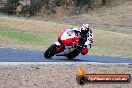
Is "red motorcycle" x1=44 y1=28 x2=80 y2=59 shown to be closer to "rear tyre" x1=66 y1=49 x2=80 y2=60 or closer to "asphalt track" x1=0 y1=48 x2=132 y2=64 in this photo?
"rear tyre" x1=66 y1=49 x2=80 y2=60

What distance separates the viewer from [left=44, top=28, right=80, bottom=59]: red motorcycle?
17511mm

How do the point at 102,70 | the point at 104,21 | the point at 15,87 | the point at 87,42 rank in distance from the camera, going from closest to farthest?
1. the point at 15,87
2. the point at 102,70
3. the point at 87,42
4. the point at 104,21

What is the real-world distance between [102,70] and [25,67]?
2.44m

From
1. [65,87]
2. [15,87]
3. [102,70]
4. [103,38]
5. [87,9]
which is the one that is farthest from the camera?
[87,9]

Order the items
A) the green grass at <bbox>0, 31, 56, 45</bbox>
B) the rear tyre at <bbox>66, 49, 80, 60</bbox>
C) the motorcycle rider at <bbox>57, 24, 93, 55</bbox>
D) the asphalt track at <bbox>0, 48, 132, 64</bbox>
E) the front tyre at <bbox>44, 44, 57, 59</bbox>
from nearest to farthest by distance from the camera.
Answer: the asphalt track at <bbox>0, 48, 132, 64</bbox> < the front tyre at <bbox>44, 44, 57, 59</bbox> < the motorcycle rider at <bbox>57, 24, 93, 55</bbox> < the rear tyre at <bbox>66, 49, 80, 60</bbox> < the green grass at <bbox>0, 31, 56, 45</bbox>

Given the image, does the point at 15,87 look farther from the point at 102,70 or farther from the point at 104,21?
the point at 104,21

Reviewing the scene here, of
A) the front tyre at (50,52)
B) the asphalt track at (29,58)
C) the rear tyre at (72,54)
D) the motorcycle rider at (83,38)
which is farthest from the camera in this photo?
the rear tyre at (72,54)

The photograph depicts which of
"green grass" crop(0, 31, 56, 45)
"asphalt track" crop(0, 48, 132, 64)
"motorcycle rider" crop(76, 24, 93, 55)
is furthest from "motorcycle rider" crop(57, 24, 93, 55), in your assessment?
"green grass" crop(0, 31, 56, 45)

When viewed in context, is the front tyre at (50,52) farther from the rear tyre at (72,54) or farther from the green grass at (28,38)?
the green grass at (28,38)

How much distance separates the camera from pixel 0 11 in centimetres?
8362

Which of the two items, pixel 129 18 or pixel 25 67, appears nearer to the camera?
pixel 25 67

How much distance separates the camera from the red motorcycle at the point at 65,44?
17511 mm

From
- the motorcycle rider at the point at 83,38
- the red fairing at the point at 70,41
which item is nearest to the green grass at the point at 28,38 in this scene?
the motorcycle rider at the point at 83,38

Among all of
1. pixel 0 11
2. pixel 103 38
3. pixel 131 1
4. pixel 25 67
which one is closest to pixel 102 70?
pixel 25 67
